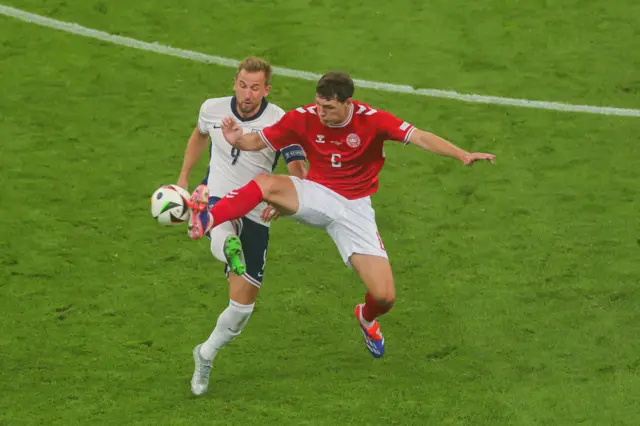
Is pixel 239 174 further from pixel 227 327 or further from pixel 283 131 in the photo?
pixel 227 327

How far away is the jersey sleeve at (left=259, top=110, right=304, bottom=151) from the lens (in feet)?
36.7

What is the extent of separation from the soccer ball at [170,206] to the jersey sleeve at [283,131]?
1.03 meters

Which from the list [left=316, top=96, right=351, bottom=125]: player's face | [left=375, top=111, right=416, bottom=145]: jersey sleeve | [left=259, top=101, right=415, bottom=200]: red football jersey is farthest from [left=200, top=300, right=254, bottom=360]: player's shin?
[left=375, top=111, right=416, bottom=145]: jersey sleeve

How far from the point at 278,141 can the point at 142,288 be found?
8.77ft

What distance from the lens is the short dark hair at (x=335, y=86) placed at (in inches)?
429

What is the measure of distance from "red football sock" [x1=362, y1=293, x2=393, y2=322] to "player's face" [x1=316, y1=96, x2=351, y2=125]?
1470 mm

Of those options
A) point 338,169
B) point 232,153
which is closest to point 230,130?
point 232,153

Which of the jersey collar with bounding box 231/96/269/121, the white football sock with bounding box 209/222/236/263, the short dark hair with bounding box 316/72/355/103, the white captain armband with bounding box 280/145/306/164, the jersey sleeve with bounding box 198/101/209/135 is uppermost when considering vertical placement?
the short dark hair with bounding box 316/72/355/103

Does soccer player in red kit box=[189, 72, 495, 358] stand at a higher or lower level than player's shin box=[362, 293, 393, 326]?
higher

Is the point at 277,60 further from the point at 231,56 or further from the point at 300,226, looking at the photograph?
the point at 300,226

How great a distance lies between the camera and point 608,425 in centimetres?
1113

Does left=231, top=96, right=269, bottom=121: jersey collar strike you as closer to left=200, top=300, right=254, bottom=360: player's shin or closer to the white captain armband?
the white captain armband

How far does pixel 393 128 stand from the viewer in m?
11.1

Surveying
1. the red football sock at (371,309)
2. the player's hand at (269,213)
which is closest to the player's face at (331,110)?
the player's hand at (269,213)
